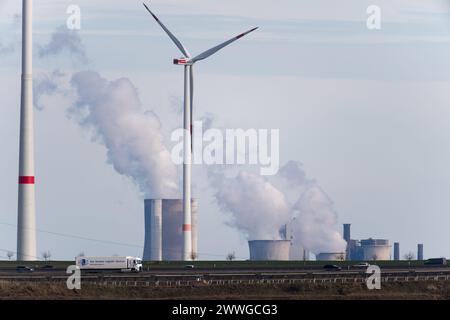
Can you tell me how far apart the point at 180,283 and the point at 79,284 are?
1609 cm

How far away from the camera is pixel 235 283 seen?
634 ft
